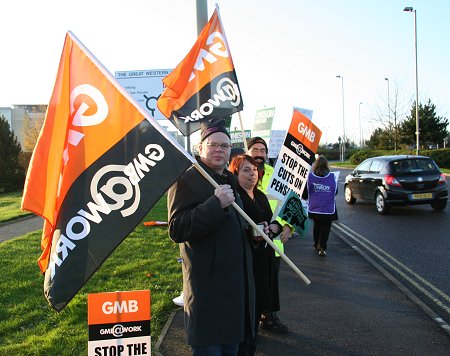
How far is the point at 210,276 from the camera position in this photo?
2.59 metres

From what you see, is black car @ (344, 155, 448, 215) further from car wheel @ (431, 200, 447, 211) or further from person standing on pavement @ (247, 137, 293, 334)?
person standing on pavement @ (247, 137, 293, 334)

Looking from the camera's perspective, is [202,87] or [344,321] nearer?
[344,321]

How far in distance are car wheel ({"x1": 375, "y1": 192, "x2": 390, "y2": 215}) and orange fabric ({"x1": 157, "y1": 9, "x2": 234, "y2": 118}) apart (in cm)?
858

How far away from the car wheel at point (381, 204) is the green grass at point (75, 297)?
6520 millimetres

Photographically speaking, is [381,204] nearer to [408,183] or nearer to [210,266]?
[408,183]

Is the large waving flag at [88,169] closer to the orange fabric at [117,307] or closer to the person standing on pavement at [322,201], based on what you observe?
the orange fabric at [117,307]

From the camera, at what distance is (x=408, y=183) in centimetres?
1187

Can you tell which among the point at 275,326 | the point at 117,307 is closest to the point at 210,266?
the point at 117,307

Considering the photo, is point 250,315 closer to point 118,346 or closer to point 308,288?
point 118,346

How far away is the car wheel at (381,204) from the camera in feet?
39.8

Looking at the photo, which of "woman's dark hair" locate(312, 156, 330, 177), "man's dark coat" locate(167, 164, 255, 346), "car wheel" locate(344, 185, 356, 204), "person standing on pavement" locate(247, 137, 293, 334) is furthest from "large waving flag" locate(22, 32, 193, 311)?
"car wheel" locate(344, 185, 356, 204)

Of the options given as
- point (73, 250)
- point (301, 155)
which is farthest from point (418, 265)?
point (73, 250)

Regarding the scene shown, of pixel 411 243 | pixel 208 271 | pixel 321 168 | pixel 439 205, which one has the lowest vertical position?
pixel 411 243

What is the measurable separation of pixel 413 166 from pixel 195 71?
911 centimetres
